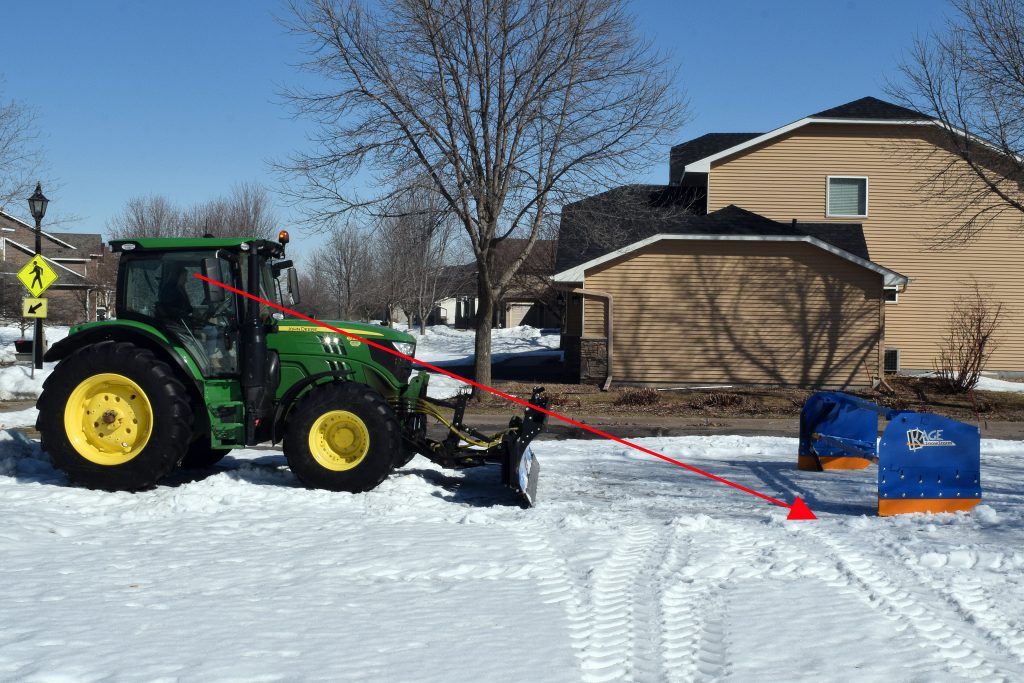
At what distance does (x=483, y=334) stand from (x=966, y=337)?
36.3 feet

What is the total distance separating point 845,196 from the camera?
27.0 m

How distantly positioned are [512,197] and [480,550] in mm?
13645

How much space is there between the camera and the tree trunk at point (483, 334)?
20703 mm

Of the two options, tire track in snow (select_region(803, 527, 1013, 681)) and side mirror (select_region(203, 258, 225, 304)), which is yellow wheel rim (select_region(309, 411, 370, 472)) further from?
tire track in snow (select_region(803, 527, 1013, 681))

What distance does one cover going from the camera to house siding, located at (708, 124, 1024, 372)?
2639 cm

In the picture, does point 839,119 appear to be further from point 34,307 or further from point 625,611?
point 625,611

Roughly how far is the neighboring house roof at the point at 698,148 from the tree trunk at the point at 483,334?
36.3 feet

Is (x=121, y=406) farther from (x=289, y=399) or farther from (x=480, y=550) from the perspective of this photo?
(x=480, y=550)

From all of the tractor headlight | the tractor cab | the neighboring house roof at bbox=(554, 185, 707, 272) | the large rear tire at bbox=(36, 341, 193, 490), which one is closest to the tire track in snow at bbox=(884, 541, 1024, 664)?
the tractor headlight

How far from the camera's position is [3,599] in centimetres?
560

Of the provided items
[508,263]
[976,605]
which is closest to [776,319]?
[508,263]

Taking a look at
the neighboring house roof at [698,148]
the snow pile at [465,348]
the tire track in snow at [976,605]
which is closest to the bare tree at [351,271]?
the snow pile at [465,348]

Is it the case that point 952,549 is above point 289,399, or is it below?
below

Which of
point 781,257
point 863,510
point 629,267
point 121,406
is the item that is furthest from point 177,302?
point 781,257
